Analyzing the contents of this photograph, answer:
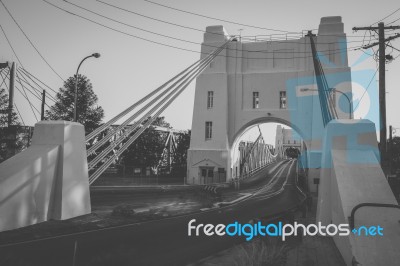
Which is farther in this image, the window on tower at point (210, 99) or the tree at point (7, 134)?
the window on tower at point (210, 99)

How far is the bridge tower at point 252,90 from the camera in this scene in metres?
32.6

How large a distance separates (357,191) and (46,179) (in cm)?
845

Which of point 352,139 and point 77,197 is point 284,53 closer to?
point 352,139

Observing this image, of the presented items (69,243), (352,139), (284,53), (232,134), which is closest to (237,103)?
(232,134)

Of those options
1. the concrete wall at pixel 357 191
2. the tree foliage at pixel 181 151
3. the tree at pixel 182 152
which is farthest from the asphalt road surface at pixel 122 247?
the tree foliage at pixel 181 151

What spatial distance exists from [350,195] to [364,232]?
49.7 inches

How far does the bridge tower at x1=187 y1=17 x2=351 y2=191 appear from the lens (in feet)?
107

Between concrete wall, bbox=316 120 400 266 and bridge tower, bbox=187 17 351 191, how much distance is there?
2166cm

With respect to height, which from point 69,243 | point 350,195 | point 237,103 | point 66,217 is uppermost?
point 237,103

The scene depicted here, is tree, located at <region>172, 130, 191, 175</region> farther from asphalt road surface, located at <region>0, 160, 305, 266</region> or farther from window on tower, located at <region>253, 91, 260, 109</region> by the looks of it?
asphalt road surface, located at <region>0, 160, 305, 266</region>

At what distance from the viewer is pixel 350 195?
883 cm

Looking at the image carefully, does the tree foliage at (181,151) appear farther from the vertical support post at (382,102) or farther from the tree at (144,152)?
the vertical support post at (382,102)

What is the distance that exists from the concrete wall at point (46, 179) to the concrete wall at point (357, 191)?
7.54 meters

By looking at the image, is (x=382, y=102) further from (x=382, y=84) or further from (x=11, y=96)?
(x=11, y=96)
